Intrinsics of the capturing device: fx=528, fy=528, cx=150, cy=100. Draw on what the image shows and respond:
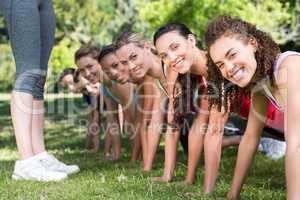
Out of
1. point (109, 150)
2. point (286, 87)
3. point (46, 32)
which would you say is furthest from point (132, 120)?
point (286, 87)

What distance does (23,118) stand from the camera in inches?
144

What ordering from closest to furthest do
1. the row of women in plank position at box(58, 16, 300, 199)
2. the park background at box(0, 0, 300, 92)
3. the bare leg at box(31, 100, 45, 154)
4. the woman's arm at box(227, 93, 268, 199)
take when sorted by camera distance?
the row of women in plank position at box(58, 16, 300, 199)
the woman's arm at box(227, 93, 268, 199)
the bare leg at box(31, 100, 45, 154)
the park background at box(0, 0, 300, 92)

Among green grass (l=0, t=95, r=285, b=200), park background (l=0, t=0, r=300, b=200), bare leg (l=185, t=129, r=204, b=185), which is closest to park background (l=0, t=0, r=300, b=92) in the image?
park background (l=0, t=0, r=300, b=200)

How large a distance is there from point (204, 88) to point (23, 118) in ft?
4.16

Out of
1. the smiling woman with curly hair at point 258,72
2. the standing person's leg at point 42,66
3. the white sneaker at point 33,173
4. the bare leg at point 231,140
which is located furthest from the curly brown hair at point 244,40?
the bare leg at point 231,140

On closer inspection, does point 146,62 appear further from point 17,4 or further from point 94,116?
point 94,116

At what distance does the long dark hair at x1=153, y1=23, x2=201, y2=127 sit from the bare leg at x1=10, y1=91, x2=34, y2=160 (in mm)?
988

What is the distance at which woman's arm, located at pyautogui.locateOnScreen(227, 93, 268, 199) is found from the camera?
116 inches

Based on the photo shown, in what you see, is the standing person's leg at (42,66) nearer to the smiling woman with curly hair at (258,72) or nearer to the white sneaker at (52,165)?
the white sneaker at (52,165)

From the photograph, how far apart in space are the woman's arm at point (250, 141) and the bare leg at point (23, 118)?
1.48m

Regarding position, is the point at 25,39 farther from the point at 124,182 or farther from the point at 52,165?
the point at 124,182

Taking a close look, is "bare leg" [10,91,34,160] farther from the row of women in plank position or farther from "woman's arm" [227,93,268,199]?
"woman's arm" [227,93,268,199]

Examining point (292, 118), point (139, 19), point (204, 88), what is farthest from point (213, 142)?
point (139, 19)

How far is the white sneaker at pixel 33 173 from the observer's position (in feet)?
11.9
